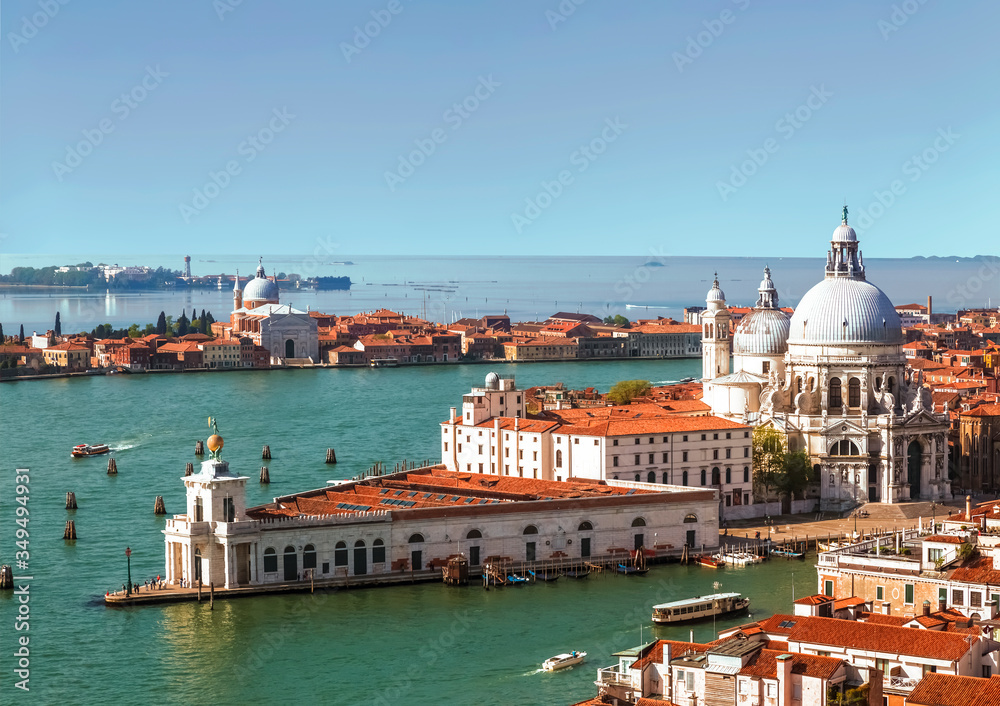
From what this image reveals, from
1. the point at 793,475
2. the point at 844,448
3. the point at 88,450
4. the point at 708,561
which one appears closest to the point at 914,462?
the point at 844,448

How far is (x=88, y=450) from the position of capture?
50875mm

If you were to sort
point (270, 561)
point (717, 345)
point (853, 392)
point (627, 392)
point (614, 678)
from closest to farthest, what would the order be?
point (614, 678) → point (270, 561) → point (853, 392) → point (717, 345) → point (627, 392)

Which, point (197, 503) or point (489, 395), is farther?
point (489, 395)

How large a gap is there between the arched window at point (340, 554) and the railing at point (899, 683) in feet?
47.2

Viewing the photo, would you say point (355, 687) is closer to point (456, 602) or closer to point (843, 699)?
point (456, 602)

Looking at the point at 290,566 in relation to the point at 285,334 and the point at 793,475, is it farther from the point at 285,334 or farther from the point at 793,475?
the point at 285,334

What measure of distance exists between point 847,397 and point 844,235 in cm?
457

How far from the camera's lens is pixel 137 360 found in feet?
317

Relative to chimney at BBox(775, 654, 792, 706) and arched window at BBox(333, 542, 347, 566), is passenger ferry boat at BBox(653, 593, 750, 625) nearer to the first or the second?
arched window at BBox(333, 542, 347, 566)

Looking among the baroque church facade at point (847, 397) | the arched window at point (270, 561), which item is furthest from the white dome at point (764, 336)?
the arched window at point (270, 561)

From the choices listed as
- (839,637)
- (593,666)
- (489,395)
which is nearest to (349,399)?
(489,395)

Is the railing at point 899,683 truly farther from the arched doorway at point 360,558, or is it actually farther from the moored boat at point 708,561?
the moored boat at point 708,561

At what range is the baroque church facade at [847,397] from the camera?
3988cm

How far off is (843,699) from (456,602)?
13.1 metres
